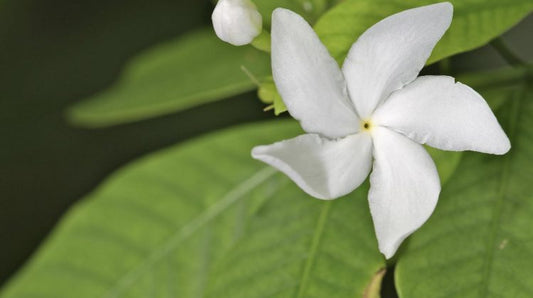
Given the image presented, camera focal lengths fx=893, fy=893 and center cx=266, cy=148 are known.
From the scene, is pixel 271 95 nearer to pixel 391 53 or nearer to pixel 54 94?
pixel 391 53

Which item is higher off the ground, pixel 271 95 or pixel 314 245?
pixel 271 95

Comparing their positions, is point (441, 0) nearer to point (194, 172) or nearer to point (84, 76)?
point (194, 172)

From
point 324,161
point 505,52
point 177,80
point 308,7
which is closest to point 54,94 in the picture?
point 177,80

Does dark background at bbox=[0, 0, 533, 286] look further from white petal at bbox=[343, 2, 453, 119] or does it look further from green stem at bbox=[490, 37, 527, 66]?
white petal at bbox=[343, 2, 453, 119]

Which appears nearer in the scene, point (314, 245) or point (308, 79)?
point (308, 79)

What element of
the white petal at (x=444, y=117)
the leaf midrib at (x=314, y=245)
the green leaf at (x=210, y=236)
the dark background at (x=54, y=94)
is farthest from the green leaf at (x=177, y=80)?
the dark background at (x=54, y=94)

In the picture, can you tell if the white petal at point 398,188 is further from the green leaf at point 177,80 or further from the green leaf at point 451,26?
the green leaf at point 177,80

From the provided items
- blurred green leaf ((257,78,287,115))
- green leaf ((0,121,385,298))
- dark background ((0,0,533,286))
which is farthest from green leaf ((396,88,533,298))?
dark background ((0,0,533,286))
